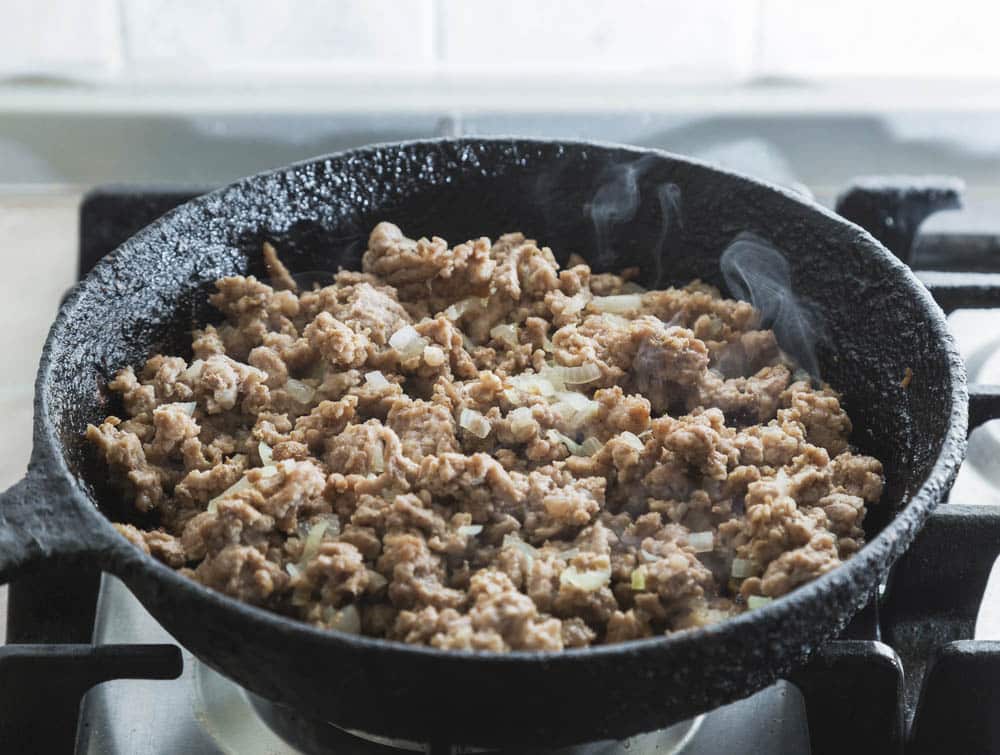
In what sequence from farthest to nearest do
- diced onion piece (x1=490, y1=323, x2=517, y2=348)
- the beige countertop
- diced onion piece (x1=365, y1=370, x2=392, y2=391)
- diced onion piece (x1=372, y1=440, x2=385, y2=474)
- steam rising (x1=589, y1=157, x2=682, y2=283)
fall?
the beige countertop < steam rising (x1=589, y1=157, x2=682, y2=283) < diced onion piece (x1=490, y1=323, x2=517, y2=348) < diced onion piece (x1=365, y1=370, x2=392, y2=391) < diced onion piece (x1=372, y1=440, x2=385, y2=474)

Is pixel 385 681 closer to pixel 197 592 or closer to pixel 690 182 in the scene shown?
pixel 197 592

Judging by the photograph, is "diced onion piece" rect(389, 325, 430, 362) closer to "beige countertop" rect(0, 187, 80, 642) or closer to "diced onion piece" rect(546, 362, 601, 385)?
"diced onion piece" rect(546, 362, 601, 385)

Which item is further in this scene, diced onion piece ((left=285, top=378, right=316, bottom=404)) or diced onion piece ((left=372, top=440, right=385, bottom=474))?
diced onion piece ((left=285, top=378, right=316, bottom=404))

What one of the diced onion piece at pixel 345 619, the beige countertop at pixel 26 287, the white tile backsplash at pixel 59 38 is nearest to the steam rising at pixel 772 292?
the diced onion piece at pixel 345 619

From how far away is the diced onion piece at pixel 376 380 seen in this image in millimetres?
→ 1280

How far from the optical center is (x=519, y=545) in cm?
111

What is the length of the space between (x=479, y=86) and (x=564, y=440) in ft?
3.70

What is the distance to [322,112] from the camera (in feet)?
6.98

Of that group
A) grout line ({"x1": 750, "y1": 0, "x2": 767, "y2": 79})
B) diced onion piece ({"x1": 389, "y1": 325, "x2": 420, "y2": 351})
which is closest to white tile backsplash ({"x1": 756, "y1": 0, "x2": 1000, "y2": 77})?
grout line ({"x1": 750, "y1": 0, "x2": 767, "y2": 79})

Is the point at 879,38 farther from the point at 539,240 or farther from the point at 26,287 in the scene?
the point at 26,287

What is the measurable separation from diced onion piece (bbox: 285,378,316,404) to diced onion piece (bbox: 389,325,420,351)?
4.1 inches

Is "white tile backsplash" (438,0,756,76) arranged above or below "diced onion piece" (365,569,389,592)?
above

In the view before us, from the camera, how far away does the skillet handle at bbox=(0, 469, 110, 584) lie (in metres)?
0.95

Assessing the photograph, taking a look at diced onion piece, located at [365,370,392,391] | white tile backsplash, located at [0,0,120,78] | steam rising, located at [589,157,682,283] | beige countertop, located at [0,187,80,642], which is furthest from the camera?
white tile backsplash, located at [0,0,120,78]
